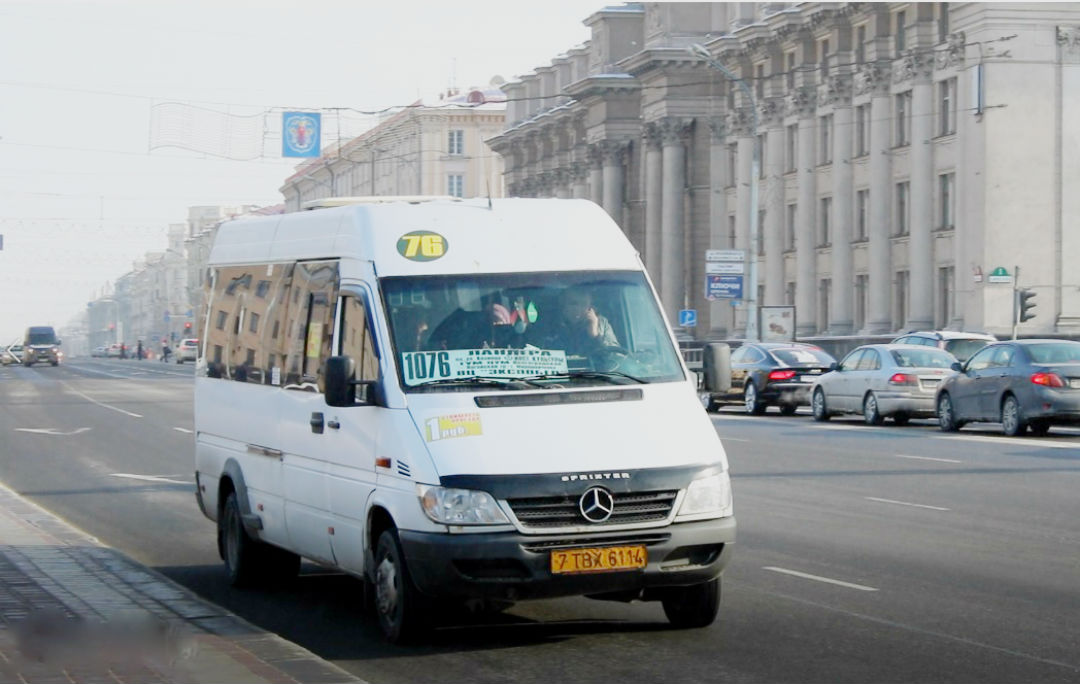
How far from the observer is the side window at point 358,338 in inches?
400

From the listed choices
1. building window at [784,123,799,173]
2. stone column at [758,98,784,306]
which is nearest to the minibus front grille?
building window at [784,123,799,173]

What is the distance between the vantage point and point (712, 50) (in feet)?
250

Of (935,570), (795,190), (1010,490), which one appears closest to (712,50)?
(795,190)

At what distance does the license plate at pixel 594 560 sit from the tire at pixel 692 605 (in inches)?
31.5

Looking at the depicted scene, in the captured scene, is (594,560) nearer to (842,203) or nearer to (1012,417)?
(1012,417)

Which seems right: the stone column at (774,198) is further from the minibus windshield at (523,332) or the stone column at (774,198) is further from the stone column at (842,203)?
the minibus windshield at (523,332)

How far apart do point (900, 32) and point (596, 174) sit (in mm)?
35356

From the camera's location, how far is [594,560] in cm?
912

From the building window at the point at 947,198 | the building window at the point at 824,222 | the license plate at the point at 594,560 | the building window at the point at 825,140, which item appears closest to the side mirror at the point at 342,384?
the license plate at the point at 594,560

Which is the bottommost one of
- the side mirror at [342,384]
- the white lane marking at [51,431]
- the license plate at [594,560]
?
the white lane marking at [51,431]

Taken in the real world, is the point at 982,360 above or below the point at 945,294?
below

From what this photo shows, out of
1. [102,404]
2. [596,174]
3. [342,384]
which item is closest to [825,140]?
[596,174]

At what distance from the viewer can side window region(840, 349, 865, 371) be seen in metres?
34.4

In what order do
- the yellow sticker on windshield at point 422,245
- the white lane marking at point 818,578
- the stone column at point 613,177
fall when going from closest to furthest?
the yellow sticker on windshield at point 422,245 → the white lane marking at point 818,578 → the stone column at point 613,177
